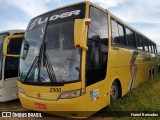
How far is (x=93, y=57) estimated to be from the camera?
587 cm

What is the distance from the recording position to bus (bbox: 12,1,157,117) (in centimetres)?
531

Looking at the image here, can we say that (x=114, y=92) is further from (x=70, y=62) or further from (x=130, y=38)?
(x=130, y=38)

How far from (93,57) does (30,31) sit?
2.16 metres

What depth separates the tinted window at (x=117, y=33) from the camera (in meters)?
7.50

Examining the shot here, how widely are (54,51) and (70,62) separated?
58 centimetres

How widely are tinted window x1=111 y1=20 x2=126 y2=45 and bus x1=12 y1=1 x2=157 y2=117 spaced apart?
20 centimetres

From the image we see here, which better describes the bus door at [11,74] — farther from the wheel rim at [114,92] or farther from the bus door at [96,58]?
the bus door at [96,58]

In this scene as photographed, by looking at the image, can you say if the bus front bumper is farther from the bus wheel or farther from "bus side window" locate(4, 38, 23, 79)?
"bus side window" locate(4, 38, 23, 79)

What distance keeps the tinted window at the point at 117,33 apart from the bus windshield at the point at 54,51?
1.95 meters

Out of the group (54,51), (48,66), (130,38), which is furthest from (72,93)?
(130,38)

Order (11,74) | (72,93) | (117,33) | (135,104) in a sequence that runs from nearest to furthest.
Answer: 1. (72,93)
2. (135,104)
3. (117,33)
4. (11,74)

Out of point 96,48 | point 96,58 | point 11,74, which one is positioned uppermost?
point 96,48

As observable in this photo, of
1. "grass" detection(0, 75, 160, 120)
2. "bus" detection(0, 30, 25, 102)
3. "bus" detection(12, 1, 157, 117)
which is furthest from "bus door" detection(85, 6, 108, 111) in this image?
"bus" detection(0, 30, 25, 102)

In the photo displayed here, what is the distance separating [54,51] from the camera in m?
5.73
